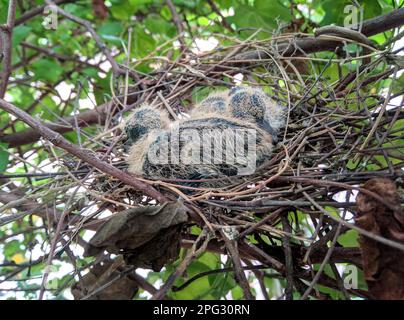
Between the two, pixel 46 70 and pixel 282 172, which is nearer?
pixel 282 172

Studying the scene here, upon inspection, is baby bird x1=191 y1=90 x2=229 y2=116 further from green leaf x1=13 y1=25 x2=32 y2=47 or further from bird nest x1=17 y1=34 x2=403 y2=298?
green leaf x1=13 y1=25 x2=32 y2=47

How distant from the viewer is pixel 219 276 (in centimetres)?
174

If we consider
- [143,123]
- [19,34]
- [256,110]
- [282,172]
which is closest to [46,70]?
[19,34]

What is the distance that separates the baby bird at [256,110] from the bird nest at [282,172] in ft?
0.16

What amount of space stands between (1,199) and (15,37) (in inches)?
33.4

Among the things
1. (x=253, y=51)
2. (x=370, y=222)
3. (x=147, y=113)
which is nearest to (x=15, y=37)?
(x=147, y=113)

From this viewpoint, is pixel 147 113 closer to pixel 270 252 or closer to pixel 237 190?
pixel 237 190

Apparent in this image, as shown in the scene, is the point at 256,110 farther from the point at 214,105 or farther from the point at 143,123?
the point at 143,123

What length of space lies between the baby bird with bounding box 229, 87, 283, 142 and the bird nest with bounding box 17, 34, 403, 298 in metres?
0.05

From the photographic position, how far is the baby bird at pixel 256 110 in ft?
5.47

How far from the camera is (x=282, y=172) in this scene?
1.36 metres

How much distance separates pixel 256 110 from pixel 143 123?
1.17ft

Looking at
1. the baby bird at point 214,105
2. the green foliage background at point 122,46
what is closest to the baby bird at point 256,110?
the baby bird at point 214,105

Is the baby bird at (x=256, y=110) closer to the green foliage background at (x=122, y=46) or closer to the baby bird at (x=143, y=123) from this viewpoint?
the baby bird at (x=143, y=123)
